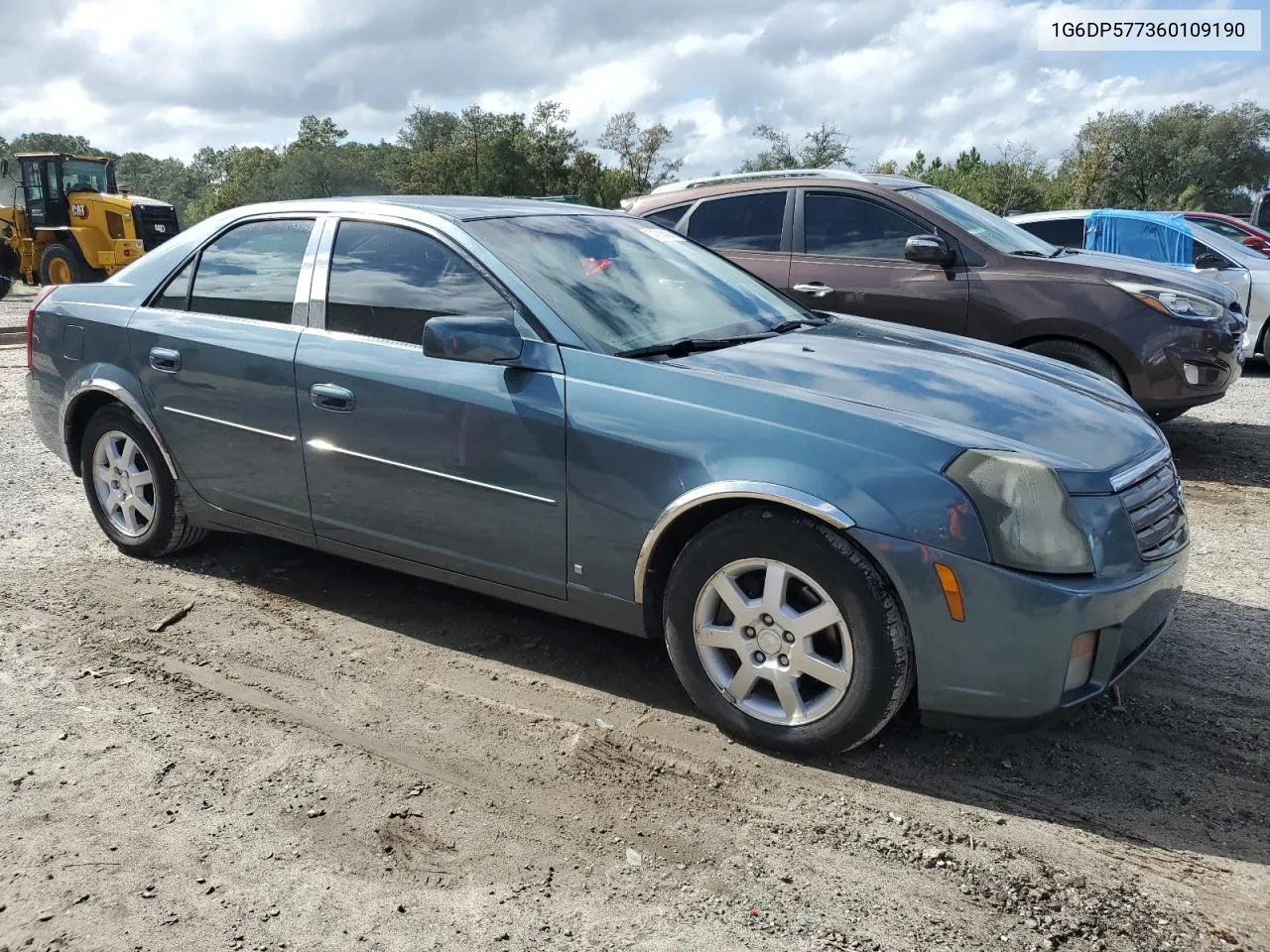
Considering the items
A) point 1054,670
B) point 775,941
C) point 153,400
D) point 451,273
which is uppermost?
point 451,273

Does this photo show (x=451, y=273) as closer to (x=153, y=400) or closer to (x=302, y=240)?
(x=302, y=240)

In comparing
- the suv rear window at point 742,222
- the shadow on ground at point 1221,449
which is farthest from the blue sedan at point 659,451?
the shadow on ground at point 1221,449

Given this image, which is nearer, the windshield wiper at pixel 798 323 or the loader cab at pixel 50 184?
the windshield wiper at pixel 798 323

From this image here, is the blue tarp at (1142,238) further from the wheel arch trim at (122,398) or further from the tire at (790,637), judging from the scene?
the wheel arch trim at (122,398)

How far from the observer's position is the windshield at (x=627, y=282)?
3666 mm

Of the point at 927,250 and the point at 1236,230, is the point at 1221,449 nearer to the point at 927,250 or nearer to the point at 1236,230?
the point at 927,250

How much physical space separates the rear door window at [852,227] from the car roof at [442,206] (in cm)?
306

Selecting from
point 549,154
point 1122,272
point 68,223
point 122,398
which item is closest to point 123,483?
point 122,398

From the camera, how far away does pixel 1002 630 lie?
2.83 metres

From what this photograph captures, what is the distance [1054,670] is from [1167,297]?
459 centimetres

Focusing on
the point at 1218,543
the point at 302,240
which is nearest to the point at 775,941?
the point at 302,240

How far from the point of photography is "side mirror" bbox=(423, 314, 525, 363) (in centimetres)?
344

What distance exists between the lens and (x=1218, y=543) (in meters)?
5.20

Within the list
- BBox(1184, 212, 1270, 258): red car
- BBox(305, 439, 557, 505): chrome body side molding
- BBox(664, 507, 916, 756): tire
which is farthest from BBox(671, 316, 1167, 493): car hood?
BBox(1184, 212, 1270, 258): red car
